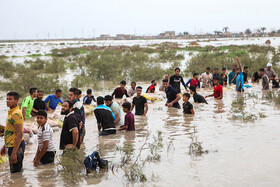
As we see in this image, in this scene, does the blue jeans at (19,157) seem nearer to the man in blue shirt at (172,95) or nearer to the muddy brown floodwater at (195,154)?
the muddy brown floodwater at (195,154)

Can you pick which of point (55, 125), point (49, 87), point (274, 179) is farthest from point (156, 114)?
point (49, 87)

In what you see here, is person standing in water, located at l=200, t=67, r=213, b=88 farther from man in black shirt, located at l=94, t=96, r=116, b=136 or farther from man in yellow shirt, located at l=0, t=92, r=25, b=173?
man in yellow shirt, located at l=0, t=92, r=25, b=173

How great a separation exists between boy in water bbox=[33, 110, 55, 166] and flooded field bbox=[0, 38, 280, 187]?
15cm

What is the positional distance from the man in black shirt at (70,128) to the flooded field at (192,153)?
1.40 ft

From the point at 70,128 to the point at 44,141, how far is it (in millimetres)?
440

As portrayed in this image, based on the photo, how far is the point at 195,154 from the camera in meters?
5.43

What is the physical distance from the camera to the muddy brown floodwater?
4.43 meters

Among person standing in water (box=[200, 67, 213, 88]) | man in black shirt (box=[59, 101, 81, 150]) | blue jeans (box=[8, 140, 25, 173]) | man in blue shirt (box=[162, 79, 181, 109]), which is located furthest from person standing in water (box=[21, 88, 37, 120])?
person standing in water (box=[200, 67, 213, 88])

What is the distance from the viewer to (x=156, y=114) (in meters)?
9.36

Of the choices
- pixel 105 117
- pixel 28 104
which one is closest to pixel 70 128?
pixel 105 117

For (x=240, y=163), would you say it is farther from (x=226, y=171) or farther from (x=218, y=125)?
(x=218, y=125)

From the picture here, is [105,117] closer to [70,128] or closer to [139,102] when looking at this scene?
[70,128]

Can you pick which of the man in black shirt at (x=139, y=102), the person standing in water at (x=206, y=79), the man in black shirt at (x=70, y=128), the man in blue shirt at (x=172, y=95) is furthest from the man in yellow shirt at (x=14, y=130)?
the person standing in water at (x=206, y=79)

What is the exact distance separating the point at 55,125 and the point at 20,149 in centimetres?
340
